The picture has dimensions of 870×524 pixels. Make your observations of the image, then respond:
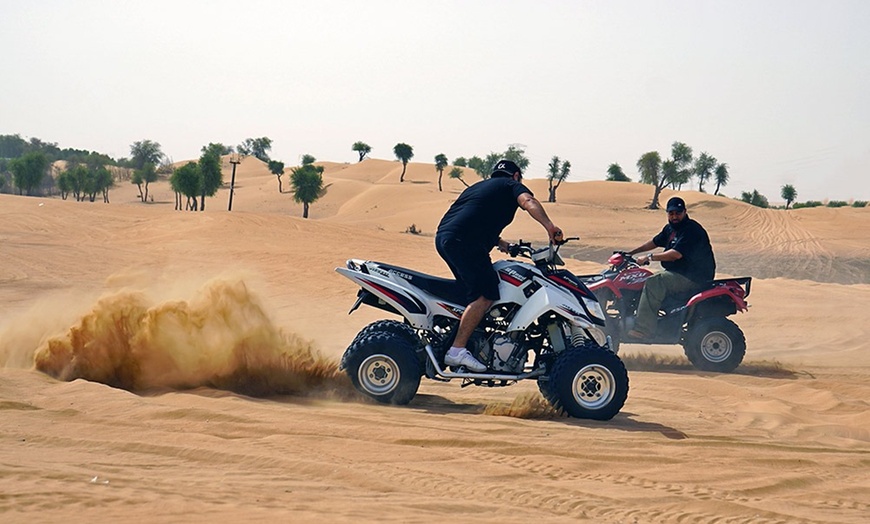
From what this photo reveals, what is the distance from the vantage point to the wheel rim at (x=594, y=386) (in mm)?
6965

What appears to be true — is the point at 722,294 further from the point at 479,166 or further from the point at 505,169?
the point at 479,166

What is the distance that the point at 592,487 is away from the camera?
16.6 ft

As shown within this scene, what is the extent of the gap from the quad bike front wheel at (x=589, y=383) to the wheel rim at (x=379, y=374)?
1269 millimetres

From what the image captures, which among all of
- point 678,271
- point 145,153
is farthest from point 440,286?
point 145,153

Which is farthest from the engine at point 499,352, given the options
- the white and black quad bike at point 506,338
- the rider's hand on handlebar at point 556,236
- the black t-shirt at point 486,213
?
the rider's hand on handlebar at point 556,236

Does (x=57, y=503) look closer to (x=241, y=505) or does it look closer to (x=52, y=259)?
(x=241, y=505)

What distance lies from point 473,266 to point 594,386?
4.31 ft

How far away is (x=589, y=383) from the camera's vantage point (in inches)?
276

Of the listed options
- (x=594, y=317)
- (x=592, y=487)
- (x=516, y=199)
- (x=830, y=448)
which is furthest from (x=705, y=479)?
(x=516, y=199)

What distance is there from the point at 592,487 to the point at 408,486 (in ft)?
3.42

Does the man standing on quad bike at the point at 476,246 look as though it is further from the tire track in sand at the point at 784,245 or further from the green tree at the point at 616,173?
the green tree at the point at 616,173

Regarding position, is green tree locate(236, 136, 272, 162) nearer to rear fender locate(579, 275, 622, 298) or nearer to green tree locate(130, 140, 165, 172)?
green tree locate(130, 140, 165, 172)

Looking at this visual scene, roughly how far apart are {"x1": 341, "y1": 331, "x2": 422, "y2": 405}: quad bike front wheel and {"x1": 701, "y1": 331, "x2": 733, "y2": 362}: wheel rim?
4.83 m

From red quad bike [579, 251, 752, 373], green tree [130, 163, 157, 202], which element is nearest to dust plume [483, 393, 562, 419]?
red quad bike [579, 251, 752, 373]
